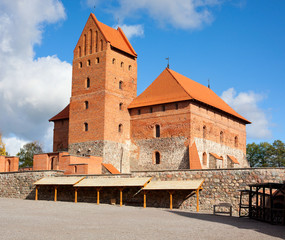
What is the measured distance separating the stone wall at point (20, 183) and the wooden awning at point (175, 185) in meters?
9.40

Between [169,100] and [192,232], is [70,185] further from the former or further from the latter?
[192,232]

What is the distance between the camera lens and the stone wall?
29422 mm

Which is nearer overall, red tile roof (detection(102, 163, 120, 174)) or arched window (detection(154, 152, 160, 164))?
red tile roof (detection(102, 163, 120, 174))

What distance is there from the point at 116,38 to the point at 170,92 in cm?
810

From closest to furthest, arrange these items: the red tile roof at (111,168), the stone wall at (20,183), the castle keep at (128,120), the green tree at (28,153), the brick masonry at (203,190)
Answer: the brick masonry at (203,190)
the stone wall at (20,183)
the red tile roof at (111,168)
the castle keep at (128,120)
the green tree at (28,153)

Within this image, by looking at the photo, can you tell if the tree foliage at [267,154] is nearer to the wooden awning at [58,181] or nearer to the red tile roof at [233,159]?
the red tile roof at [233,159]

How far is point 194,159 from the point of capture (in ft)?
104

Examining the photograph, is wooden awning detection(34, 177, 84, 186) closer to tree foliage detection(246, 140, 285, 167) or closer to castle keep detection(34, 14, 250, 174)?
castle keep detection(34, 14, 250, 174)

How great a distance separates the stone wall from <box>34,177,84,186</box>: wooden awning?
1.22m

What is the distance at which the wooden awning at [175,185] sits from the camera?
22.4m

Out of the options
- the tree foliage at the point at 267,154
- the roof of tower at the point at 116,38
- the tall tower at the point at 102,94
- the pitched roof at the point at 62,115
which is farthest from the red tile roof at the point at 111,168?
the tree foliage at the point at 267,154

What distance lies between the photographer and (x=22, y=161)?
198 ft

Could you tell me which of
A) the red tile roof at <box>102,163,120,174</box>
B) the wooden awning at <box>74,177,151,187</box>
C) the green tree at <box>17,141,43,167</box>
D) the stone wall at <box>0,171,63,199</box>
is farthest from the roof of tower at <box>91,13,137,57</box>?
the green tree at <box>17,141,43,167</box>

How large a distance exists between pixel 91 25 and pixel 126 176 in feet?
59.1
